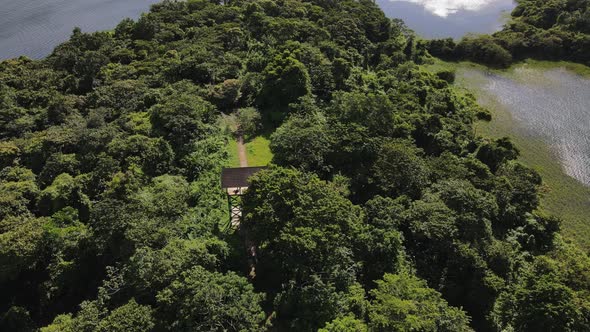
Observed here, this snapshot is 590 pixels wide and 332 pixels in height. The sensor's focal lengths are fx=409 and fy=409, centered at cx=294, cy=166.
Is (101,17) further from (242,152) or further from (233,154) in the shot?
(242,152)

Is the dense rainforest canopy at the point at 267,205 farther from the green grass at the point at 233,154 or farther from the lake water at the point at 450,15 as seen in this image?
the lake water at the point at 450,15

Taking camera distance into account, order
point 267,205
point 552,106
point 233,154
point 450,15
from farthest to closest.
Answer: point 450,15 → point 552,106 → point 233,154 → point 267,205

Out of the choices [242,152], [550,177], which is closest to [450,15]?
[550,177]

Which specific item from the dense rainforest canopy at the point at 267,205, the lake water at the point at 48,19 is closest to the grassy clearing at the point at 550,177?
the dense rainforest canopy at the point at 267,205

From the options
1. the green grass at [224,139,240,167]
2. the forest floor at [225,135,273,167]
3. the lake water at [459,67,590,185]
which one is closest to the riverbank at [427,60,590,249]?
the lake water at [459,67,590,185]

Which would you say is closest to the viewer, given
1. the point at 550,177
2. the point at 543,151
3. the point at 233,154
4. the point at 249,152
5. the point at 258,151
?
the point at 233,154

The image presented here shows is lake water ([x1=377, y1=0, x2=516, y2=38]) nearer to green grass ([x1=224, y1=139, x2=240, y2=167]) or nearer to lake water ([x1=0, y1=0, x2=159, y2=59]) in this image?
green grass ([x1=224, y1=139, x2=240, y2=167])

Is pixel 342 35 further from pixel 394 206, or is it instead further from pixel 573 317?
pixel 573 317
